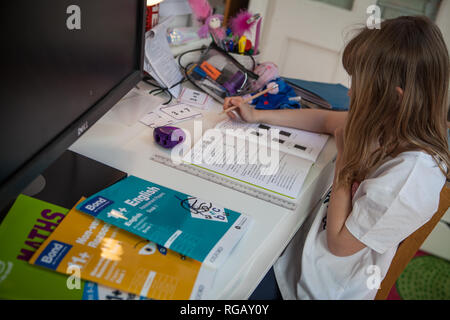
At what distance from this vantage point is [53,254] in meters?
0.59

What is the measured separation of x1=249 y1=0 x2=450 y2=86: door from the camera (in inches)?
84.1

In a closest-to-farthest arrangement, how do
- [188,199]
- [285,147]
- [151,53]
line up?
[188,199], [285,147], [151,53]

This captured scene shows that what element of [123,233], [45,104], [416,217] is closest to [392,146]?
[416,217]

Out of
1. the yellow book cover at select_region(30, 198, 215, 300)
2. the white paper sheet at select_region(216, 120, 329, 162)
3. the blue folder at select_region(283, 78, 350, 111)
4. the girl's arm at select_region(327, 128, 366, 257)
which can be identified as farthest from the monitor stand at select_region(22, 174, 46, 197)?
the blue folder at select_region(283, 78, 350, 111)

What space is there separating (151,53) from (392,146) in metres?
0.70

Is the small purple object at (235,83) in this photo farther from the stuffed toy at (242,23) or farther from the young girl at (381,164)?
the young girl at (381,164)

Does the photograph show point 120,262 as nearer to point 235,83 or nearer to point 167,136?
point 167,136

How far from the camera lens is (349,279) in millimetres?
903

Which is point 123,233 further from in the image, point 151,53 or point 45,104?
point 151,53

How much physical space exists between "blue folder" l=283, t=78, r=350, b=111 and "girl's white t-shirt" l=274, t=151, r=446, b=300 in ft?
1.48

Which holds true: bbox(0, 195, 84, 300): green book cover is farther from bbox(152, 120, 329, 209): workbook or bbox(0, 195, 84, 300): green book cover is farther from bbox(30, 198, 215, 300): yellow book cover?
bbox(152, 120, 329, 209): workbook

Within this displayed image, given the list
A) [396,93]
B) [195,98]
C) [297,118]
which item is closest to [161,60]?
[195,98]

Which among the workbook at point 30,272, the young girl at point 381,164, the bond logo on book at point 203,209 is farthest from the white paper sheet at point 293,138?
the workbook at point 30,272

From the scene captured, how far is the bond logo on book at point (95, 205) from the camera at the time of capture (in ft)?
2.23
